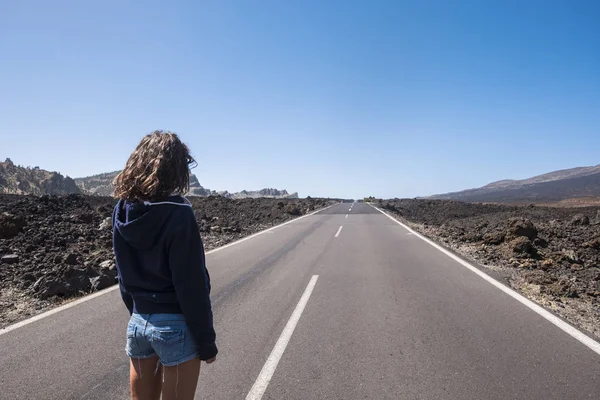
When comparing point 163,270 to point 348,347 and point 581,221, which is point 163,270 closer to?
point 348,347

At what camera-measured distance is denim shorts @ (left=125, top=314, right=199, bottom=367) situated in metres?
1.95

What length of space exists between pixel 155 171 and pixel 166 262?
475 mm

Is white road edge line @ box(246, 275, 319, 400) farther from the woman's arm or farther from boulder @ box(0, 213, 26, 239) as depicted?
boulder @ box(0, 213, 26, 239)

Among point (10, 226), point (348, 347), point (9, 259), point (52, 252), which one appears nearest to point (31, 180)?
point (10, 226)

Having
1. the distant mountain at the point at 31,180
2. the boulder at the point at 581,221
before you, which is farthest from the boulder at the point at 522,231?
the distant mountain at the point at 31,180

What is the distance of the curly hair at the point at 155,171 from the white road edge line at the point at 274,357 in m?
2.15

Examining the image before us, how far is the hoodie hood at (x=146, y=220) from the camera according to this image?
190 centimetres

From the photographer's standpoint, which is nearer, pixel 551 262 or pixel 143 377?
pixel 143 377

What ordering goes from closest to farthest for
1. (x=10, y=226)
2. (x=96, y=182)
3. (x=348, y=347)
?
(x=348, y=347) → (x=10, y=226) → (x=96, y=182)

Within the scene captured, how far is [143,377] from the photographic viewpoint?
209cm

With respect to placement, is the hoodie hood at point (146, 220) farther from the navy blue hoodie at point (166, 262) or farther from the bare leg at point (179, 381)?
the bare leg at point (179, 381)

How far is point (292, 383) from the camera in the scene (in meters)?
3.48

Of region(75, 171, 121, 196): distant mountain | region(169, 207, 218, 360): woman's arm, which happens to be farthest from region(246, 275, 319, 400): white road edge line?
region(75, 171, 121, 196): distant mountain

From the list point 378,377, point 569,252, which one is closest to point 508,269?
point 569,252
